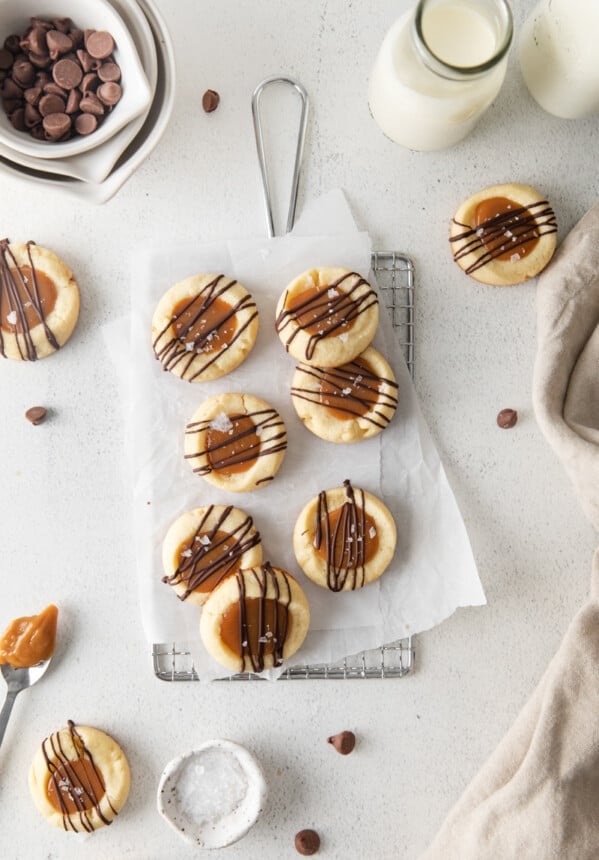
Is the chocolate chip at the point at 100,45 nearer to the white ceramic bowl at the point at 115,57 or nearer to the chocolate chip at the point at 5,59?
the white ceramic bowl at the point at 115,57

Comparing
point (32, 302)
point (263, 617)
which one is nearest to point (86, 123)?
point (32, 302)

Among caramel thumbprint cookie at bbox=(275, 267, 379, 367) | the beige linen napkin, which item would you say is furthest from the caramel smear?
the beige linen napkin

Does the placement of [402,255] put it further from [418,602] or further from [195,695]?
[195,695]

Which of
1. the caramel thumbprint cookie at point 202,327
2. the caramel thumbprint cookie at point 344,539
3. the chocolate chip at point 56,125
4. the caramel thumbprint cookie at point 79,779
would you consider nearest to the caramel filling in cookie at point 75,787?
the caramel thumbprint cookie at point 79,779

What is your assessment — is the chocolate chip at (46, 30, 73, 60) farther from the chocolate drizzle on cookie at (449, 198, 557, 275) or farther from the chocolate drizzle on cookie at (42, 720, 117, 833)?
the chocolate drizzle on cookie at (42, 720, 117, 833)

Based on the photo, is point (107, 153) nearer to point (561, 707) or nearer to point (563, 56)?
point (563, 56)

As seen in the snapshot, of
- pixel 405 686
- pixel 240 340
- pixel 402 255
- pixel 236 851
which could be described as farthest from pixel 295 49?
pixel 236 851
